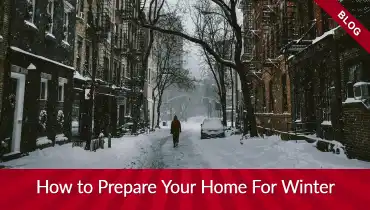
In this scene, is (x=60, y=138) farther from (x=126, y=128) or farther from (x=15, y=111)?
(x=126, y=128)

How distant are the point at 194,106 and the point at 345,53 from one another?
76.5 meters

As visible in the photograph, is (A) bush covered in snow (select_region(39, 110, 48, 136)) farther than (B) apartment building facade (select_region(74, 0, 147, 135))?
No

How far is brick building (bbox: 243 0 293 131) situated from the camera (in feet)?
48.5

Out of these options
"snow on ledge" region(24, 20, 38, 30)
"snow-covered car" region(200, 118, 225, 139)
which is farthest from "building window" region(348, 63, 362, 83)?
"snow on ledge" region(24, 20, 38, 30)

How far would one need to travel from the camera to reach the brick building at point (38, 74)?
8859 millimetres

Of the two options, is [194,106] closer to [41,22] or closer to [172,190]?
[41,22]

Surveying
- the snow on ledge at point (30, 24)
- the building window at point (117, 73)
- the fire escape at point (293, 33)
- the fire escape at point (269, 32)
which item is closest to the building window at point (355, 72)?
the fire escape at point (293, 33)

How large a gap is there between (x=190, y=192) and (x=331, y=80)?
8252 mm

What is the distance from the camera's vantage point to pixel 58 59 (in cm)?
1228

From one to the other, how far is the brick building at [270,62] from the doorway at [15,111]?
37.1ft

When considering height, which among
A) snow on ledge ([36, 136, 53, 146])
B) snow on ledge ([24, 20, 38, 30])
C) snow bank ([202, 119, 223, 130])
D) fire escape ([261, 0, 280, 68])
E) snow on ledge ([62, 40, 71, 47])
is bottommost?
snow on ledge ([36, 136, 53, 146])

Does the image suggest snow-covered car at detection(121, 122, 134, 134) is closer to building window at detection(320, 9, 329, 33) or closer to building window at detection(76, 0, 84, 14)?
building window at detection(76, 0, 84, 14)

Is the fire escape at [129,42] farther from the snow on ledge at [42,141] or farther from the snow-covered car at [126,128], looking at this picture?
the snow on ledge at [42,141]

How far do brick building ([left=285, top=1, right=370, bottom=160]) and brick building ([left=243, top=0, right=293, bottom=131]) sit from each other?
0.86 meters
